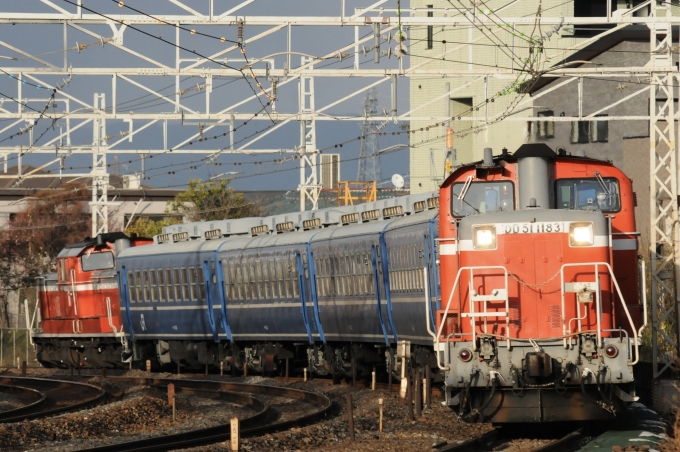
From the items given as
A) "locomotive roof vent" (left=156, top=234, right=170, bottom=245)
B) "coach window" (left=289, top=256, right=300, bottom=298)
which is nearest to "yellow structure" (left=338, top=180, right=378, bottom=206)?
"locomotive roof vent" (left=156, top=234, right=170, bottom=245)

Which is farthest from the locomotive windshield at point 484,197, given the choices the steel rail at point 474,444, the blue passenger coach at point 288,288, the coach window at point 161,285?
the coach window at point 161,285

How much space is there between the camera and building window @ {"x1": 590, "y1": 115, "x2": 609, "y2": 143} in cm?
4362

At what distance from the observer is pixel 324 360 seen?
87.6ft

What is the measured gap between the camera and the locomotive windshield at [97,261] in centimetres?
3586

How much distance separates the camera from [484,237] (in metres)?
15.1

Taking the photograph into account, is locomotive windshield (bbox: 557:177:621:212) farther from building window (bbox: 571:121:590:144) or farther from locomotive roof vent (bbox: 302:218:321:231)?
building window (bbox: 571:121:590:144)

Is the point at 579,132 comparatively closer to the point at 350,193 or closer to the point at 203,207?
the point at 350,193

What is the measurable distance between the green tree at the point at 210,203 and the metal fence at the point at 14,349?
549 inches

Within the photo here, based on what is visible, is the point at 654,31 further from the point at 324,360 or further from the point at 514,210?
the point at 324,360

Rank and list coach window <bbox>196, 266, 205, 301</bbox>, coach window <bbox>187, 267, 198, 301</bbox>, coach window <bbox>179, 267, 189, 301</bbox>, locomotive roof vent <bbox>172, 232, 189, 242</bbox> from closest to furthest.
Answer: coach window <bbox>196, 266, 205, 301</bbox> < coach window <bbox>187, 267, 198, 301</bbox> < coach window <bbox>179, 267, 189, 301</bbox> < locomotive roof vent <bbox>172, 232, 189, 242</bbox>

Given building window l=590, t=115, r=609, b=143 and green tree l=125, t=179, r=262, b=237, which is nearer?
building window l=590, t=115, r=609, b=143

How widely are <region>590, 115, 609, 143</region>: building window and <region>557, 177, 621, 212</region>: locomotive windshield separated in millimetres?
28855

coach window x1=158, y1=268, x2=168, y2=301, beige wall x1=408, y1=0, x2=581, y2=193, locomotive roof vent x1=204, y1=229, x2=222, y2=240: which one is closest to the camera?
locomotive roof vent x1=204, y1=229, x2=222, y2=240

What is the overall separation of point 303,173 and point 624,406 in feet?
79.2
